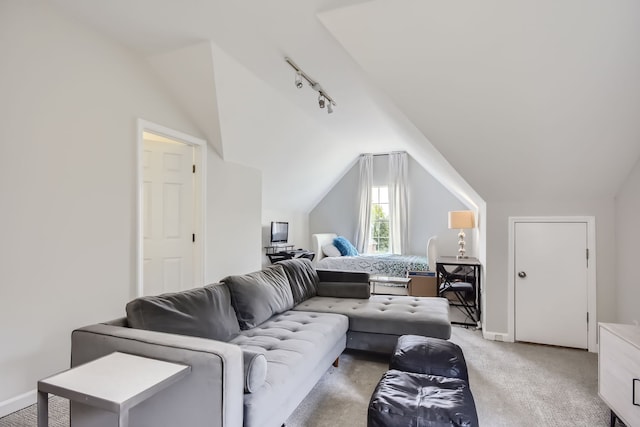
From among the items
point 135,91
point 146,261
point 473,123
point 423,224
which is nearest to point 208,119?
point 135,91

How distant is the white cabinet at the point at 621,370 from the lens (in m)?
1.69

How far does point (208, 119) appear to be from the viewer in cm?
363

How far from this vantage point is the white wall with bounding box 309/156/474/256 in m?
6.71

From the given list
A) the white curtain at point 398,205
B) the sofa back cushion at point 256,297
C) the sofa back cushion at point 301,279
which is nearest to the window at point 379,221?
the white curtain at point 398,205

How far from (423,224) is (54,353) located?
616cm

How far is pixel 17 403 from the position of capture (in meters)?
2.19

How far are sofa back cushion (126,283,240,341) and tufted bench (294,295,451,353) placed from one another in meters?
0.94

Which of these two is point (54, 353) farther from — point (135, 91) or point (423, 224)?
point (423, 224)

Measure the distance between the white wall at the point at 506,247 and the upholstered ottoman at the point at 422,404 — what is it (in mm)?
2026

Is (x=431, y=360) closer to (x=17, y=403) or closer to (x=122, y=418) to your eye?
(x=122, y=418)

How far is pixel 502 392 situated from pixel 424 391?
1.09 metres

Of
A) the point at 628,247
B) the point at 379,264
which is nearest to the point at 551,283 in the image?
the point at 628,247

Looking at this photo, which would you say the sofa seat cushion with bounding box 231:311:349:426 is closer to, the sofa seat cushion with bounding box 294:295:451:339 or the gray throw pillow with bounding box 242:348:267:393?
the gray throw pillow with bounding box 242:348:267:393

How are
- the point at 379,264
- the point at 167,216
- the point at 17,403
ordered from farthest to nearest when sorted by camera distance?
1. the point at 379,264
2. the point at 167,216
3. the point at 17,403
